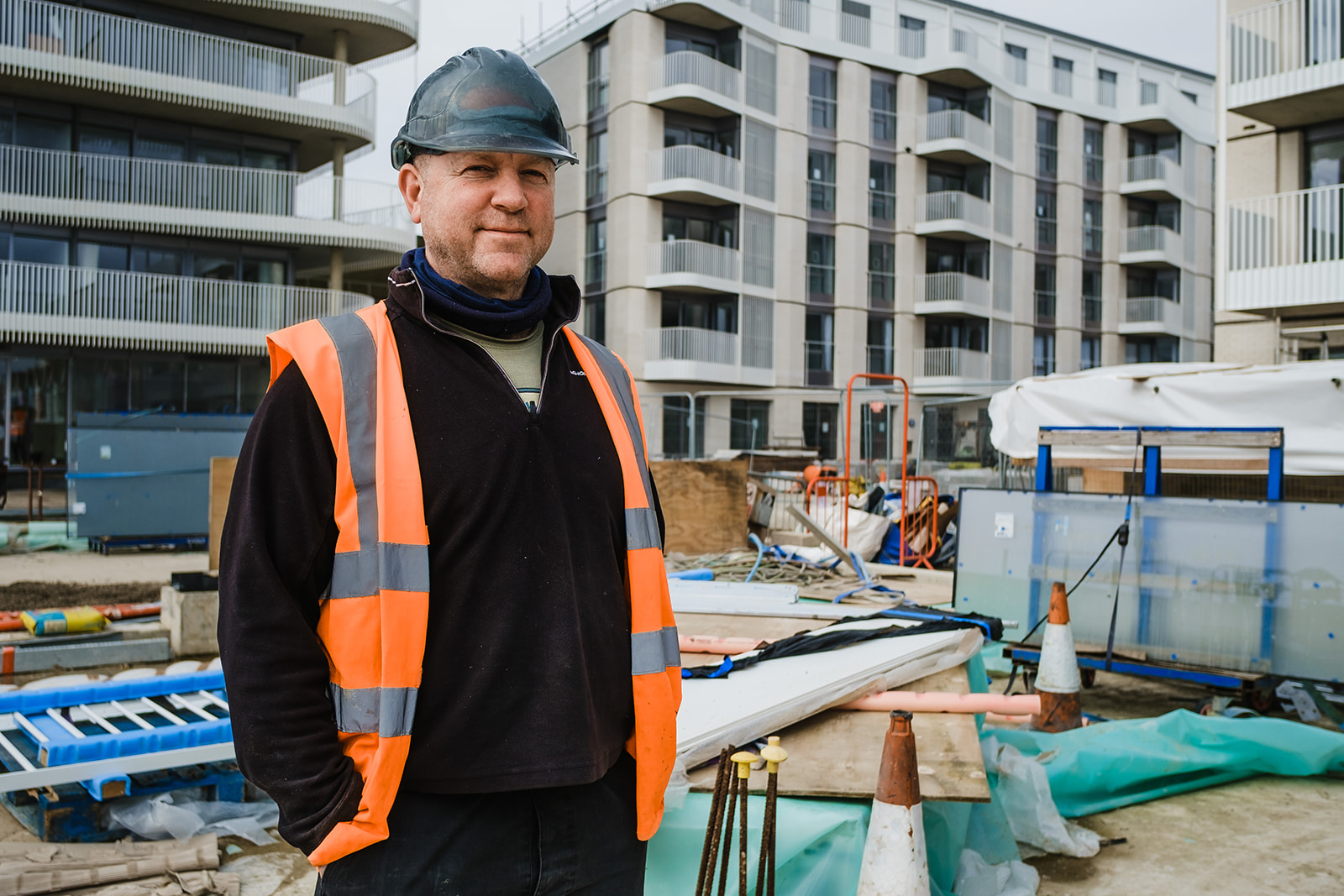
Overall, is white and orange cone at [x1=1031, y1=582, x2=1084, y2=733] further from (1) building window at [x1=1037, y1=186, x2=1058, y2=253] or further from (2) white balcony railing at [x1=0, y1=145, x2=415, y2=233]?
(1) building window at [x1=1037, y1=186, x2=1058, y2=253]

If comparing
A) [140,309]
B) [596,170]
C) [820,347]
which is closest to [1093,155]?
[820,347]

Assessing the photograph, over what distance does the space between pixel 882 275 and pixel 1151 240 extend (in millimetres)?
14813

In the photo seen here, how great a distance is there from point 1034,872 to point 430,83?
3665mm

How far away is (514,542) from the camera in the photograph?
5.51 ft

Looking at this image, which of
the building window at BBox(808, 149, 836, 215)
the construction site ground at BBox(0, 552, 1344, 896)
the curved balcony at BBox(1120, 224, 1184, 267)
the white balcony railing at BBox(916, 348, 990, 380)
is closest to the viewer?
the construction site ground at BBox(0, 552, 1344, 896)

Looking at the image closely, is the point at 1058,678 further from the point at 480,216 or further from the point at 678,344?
the point at 678,344

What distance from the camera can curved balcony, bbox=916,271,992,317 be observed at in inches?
1458

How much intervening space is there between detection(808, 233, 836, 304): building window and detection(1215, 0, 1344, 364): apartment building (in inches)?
721

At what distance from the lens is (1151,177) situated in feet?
143

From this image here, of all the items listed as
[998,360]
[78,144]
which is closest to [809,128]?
[998,360]

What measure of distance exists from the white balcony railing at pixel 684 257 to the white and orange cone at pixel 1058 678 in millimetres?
25932

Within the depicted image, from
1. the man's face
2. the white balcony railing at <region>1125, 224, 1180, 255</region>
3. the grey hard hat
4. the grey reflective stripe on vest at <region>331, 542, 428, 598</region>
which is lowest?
the grey reflective stripe on vest at <region>331, 542, 428, 598</region>

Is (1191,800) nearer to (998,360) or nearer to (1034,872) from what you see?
(1034,872)

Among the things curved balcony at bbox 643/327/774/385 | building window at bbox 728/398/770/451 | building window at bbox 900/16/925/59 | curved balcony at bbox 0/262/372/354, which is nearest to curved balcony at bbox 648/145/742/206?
curved balcony at bbox 643/327/774/385
